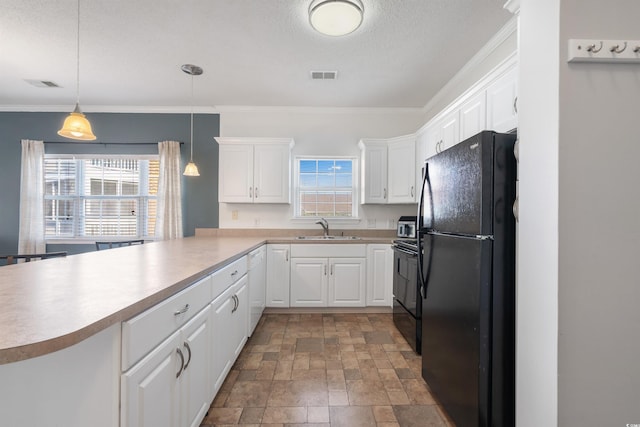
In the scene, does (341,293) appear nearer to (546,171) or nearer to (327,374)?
(327,374)

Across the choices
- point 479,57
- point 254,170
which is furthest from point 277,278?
point 479,57

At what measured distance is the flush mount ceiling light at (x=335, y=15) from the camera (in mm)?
1787

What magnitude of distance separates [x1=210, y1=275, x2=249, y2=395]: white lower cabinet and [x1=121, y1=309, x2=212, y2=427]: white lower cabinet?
9 centimetres

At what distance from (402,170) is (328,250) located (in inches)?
54.7

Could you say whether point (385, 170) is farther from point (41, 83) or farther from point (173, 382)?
point (41, 83)

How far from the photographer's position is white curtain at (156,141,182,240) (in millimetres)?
3613

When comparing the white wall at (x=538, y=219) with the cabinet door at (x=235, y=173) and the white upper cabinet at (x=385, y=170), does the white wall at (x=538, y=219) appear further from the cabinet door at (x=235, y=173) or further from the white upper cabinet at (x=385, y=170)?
the cabinet door at (x=235, y=173)

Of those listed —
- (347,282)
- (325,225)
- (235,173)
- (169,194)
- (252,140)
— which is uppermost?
(252,140)

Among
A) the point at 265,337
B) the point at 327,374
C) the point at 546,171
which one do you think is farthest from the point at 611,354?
the point at 265,337

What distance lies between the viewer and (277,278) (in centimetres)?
320

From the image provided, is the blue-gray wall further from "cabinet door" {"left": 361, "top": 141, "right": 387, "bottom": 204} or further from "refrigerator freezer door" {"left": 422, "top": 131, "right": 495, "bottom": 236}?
"refrigerator freezer door" {"left": 422, "top": 131, "right": 495, "bottom": 236}

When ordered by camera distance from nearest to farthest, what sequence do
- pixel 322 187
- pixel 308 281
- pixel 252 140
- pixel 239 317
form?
pixel 239 317
pixel 308 281
pixel 252 140
pixel 322 187

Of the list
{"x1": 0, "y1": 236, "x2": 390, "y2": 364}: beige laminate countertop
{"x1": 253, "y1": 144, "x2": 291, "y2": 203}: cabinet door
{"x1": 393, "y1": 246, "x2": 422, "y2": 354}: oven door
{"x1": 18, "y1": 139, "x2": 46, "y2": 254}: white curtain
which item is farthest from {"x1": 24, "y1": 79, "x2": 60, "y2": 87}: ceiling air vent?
{"x1": 393, "y1": 246, "x2": 422, "y2": 354}: oven door

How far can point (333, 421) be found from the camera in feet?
5.07
